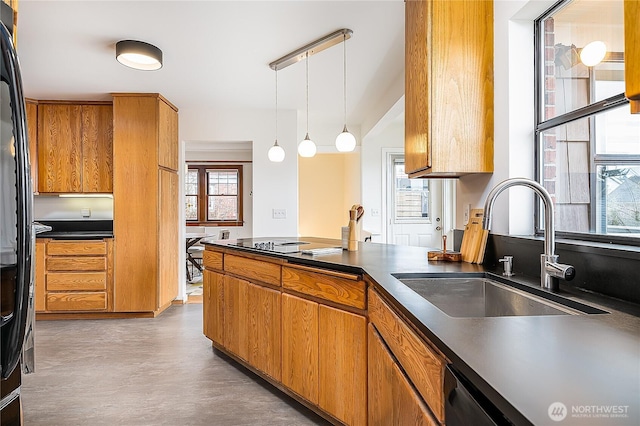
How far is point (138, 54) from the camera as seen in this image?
9.58 feet

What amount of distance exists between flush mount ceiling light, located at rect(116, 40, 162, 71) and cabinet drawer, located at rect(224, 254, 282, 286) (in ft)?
5.37

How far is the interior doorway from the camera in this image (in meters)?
6.02

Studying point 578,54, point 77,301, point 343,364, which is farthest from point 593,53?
point 77,301

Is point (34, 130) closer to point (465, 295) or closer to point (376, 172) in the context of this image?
point (376, 172)

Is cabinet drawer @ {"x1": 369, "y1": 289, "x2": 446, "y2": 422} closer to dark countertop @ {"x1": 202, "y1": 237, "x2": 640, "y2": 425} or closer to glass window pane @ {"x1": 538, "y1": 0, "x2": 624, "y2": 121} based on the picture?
dark countertop @ {"x1": 202, "y1": 237, "x2": 640, "y2": 425}

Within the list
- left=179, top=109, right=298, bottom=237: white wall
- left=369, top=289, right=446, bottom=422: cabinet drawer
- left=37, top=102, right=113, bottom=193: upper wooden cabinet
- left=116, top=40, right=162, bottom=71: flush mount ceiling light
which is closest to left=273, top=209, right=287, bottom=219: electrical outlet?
left=179, top=109, right=298, bottom=237: white wall

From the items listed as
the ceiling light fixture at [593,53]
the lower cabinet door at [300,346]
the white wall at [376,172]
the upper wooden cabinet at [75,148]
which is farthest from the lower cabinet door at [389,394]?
the white wall at [376,172]

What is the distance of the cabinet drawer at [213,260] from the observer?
3016 millimetres

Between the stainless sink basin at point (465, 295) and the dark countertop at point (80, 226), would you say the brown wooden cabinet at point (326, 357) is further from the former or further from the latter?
the dark countertop at point (80, 226)

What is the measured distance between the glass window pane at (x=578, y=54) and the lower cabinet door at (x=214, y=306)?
7.91ft

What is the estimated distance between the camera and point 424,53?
1.98 m

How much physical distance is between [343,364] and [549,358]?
1.31 meters

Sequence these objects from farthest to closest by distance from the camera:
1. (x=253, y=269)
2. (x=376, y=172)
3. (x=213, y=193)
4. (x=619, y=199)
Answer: (x=213, y=193) < (x=376, y=172) < (x=253, y=269) < (x=619, y=199)

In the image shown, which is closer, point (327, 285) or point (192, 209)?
point (327, 285)
